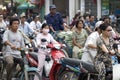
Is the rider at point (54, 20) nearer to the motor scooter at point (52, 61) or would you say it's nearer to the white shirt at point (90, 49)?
the motor scooter at point (52, 61)

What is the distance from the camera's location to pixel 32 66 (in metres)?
9.39

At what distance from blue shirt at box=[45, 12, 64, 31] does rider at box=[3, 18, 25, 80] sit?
4.17 meters

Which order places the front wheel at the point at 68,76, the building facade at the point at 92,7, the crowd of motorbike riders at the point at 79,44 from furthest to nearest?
the building facade at the point at 92,7, the front wheel at the point at 68,76, the crowd of motorbike riders at the point at 79,44

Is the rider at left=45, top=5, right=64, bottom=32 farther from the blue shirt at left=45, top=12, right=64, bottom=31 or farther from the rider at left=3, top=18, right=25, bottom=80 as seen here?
the rider at left=3, top=18, right=25, bottom=80

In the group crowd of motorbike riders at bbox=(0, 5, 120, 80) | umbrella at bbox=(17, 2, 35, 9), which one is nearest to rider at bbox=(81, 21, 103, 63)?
crowd of motorbike riders at bbox=(0, 5, 120, 80)

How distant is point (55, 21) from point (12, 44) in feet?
15.0

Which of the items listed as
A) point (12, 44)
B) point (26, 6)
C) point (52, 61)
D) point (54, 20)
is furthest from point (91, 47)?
point (26, 6)

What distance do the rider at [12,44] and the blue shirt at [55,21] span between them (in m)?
4.17

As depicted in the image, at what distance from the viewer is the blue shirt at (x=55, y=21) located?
13203 mm

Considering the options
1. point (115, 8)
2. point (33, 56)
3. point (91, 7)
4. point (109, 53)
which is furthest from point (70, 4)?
point (109, 53)

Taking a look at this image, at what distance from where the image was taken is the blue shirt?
1320cm

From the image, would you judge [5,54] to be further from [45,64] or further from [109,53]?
[109,53]

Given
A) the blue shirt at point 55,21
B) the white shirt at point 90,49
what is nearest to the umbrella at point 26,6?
the blue shirt at point 55,21

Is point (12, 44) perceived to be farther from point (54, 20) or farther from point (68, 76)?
point (54, 20)
